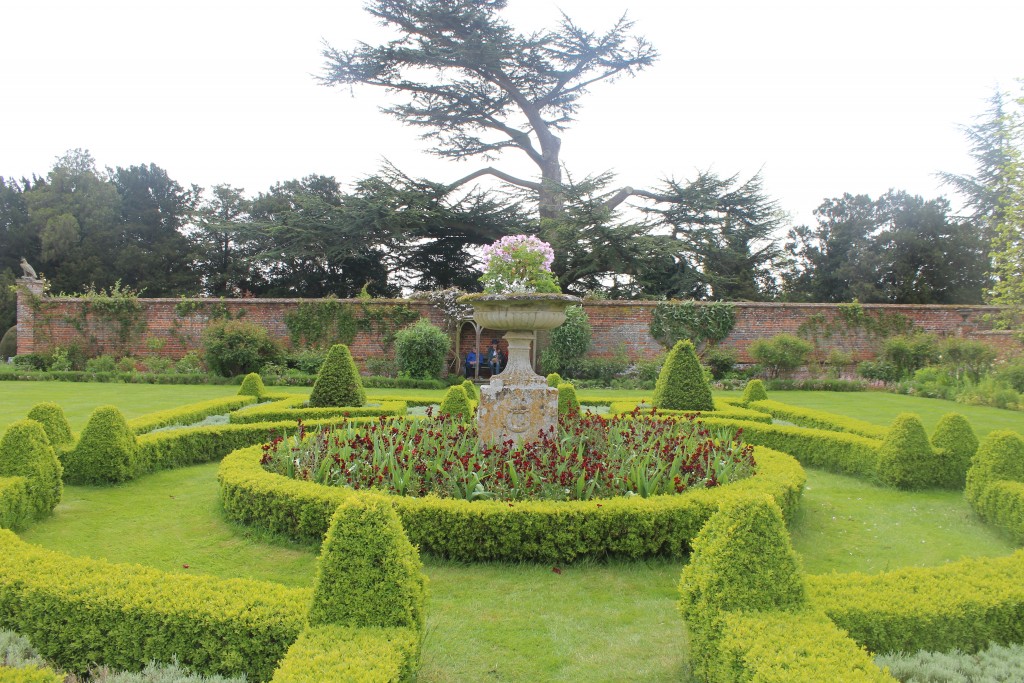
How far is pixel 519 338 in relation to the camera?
704 centimetres

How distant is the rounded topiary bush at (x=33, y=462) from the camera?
5305mm

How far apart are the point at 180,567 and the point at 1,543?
1.07 metres

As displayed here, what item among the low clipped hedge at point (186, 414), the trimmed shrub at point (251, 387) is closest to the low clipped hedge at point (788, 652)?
the low clipped hedge at point (186, 414)

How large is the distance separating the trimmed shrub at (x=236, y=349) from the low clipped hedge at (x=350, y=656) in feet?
54.0

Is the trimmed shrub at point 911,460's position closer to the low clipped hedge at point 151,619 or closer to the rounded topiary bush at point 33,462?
the low clipped hedge at point 151,619

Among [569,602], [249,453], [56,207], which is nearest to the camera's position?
[569,602]

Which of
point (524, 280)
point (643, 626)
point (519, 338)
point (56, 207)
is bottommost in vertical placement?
point (643, 626)

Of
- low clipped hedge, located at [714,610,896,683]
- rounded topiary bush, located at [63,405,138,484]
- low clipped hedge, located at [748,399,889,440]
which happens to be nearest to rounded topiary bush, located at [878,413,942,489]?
low clipped hedge, located at [748,399,889,440]

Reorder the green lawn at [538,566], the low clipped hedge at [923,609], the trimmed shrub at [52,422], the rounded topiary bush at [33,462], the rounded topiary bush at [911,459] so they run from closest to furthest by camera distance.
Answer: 1. the low clipped hedge at [923,609]
2. the green lawn at [538,566]
3. the rounded topiary bush at [33,462]
4. the trimmed shrub at [52,422]
5. the rounded topiary bush at [911,459]

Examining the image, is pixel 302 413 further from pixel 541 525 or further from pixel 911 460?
pixel 911 460

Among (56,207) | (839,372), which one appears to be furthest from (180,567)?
(56,207)

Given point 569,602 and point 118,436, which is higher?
point 118,436

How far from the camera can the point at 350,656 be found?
2.47 meters

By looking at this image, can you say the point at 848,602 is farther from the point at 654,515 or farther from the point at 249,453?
the point at 249,453
